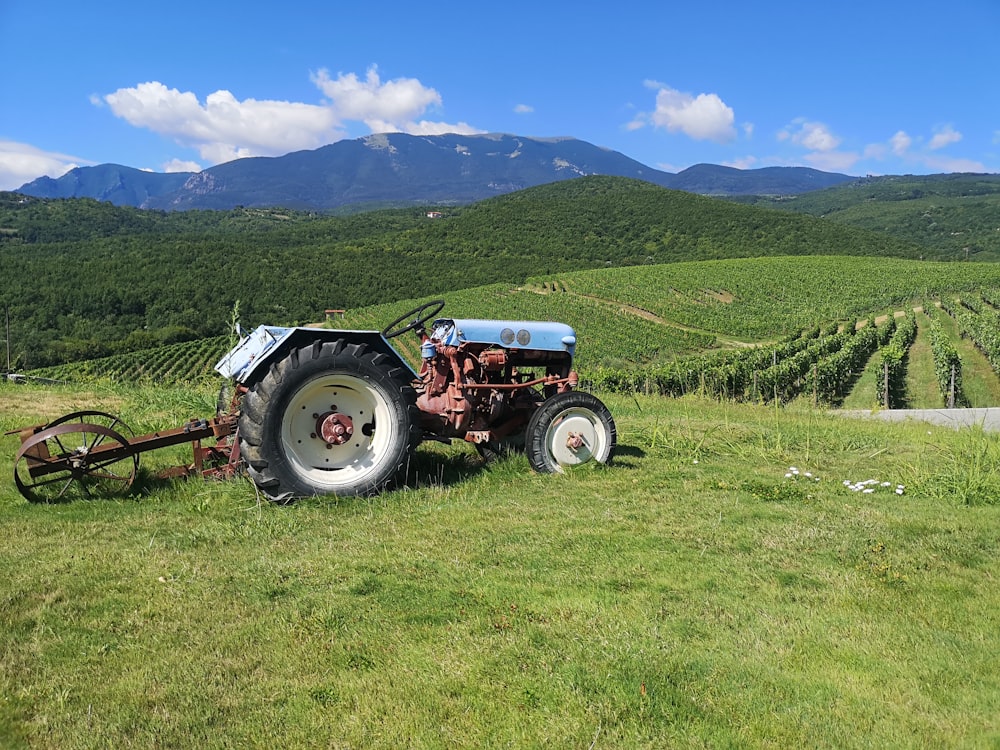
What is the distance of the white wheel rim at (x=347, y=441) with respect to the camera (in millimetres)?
5078

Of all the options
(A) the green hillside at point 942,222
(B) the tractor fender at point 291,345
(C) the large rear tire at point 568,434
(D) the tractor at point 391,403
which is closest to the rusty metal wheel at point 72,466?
(D) the tractor at point 391,403

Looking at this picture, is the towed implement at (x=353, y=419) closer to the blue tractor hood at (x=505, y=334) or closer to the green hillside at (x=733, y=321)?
the blue tractor hood at (x=505, y=334)

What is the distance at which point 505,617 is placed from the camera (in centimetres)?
308

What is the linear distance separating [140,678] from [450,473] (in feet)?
11.3

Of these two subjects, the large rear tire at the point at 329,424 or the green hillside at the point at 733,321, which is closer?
the large rear tire at the point at 329,424

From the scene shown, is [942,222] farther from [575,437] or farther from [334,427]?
[334,427]

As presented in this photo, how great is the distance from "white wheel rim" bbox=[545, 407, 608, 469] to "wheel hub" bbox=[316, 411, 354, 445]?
68.9 inches

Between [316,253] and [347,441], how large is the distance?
9476cm

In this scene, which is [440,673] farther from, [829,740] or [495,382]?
[495,382]

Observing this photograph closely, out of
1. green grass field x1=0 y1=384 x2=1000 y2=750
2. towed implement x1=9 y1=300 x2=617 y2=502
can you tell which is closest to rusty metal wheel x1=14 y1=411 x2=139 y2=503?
towed implement x1=9 y1=300 x2=617 y2=502

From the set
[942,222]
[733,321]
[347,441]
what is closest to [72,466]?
[347,441]

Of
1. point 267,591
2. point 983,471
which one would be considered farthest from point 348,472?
point 983,471

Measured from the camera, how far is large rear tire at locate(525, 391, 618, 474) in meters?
5.88

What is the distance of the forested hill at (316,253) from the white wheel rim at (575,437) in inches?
1680
